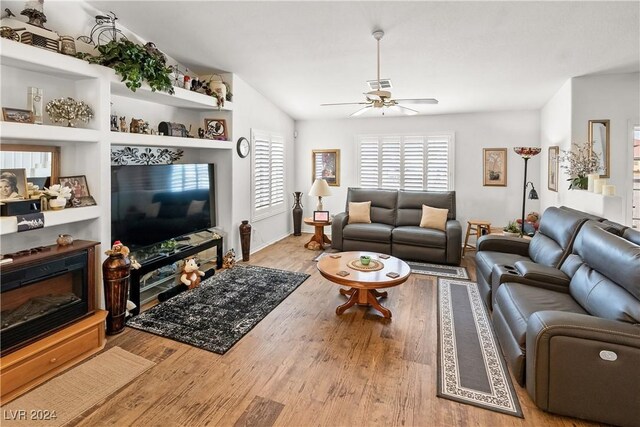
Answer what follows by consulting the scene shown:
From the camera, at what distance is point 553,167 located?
4.88 metres

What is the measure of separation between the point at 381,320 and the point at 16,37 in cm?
377

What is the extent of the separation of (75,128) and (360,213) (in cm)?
420

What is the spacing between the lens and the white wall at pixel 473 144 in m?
5.82

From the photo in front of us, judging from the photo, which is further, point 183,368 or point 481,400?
point 183,368

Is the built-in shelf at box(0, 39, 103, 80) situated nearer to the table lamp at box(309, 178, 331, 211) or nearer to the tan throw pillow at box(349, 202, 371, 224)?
the table lamp at box(309, 178, 331, 211)

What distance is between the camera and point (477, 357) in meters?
2.63

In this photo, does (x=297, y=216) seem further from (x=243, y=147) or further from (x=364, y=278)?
(x=364, y=278)

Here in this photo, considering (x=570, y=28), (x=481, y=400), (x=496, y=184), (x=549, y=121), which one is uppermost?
(x=570, y=28)

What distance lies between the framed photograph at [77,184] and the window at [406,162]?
484cm

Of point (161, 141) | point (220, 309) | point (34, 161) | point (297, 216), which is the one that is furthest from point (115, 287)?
point (297, 216)

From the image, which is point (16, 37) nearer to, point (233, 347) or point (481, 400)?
point (233, 347)

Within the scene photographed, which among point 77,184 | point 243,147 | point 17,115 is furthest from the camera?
point 243,147

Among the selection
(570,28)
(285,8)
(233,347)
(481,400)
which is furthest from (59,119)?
(570,28)

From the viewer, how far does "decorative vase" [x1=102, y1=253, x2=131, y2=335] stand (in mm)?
2900
